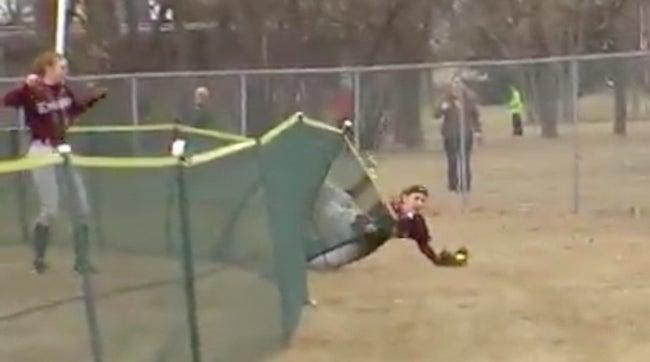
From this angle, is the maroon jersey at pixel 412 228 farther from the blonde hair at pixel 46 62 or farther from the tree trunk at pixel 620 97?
the tree trunk at pixel 620 97

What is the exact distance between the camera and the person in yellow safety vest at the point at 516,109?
22.2 m

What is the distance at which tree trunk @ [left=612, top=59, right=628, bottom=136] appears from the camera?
21.1 meters

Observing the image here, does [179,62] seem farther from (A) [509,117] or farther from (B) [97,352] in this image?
(B) [97,352]

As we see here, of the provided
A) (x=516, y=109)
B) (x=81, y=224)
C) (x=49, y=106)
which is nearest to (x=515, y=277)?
(x=49, y=106)

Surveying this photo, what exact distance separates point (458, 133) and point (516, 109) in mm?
1109

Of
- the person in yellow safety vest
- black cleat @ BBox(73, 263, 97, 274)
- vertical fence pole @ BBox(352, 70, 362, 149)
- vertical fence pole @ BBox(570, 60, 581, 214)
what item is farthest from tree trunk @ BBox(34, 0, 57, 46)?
black cleat @ BBox(73, 263, 97, 274)

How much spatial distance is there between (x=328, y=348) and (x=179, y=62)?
28.6 m

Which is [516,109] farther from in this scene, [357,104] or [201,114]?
[201,114]

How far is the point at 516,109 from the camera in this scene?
22141mm

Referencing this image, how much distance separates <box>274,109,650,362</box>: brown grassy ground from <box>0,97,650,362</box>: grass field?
2 cm

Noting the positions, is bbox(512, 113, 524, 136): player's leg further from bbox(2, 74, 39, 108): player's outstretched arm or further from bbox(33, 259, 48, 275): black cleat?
bbox(33, 259, 48, 275): black cleat

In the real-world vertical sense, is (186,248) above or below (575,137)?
above

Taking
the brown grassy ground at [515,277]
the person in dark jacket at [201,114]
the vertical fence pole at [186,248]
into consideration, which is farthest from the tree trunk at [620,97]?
the vertical fence pole at [186,248]

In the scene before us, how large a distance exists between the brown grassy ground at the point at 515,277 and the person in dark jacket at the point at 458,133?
0.34 metres
